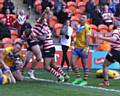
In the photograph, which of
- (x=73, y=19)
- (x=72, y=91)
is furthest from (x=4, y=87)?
(x=73, y=19)

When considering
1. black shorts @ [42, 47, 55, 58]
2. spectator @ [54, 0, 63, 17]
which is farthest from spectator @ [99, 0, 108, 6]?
black shorts @ [42, 47, 55, 58]

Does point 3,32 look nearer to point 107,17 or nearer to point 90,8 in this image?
point 90,8

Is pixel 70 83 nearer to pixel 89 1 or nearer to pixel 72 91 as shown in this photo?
pixel 72 91

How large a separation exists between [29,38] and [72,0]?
41.0ft

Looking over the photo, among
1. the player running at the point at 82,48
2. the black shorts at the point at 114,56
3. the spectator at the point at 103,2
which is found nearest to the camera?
the black shorts at the point at 114,56

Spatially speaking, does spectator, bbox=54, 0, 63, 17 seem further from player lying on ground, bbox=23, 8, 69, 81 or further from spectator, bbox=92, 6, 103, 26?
player lying on ground, bbox=23, 8, 69, 81

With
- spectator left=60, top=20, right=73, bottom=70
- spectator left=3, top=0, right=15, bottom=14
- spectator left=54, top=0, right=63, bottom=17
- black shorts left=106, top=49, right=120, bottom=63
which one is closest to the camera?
black shorts left=106, top=49, right=120, bottom=63

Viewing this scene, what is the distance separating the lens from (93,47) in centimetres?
2419

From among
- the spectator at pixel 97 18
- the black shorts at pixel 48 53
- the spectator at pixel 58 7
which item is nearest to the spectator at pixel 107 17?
the spectator at pixel 97 18

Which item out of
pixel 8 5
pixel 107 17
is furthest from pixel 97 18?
pixel 8 5

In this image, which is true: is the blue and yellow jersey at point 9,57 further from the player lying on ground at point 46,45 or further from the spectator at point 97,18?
the spectator at point 97,18

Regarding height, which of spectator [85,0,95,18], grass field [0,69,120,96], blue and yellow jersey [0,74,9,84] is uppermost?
spectator [85,0,95,18]

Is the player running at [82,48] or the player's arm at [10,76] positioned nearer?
the player's arm at [10,76]

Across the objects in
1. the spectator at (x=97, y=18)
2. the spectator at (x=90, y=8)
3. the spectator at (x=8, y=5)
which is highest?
the spectator at (x=8, y=5)
